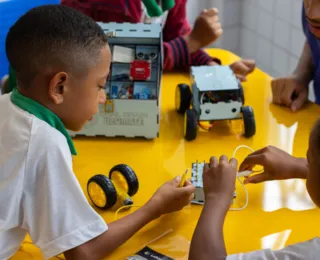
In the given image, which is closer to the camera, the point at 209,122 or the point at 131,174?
the point at 131,174

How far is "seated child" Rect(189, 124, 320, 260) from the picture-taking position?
0.76m

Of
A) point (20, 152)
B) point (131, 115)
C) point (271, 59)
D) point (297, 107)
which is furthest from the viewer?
point (271, 59)

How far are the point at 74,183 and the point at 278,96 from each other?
2.41ft

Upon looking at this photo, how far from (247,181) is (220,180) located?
0.13 m

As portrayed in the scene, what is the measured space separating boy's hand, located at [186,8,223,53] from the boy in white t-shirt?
71cm

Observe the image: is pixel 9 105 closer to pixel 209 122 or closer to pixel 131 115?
pixel 131 115

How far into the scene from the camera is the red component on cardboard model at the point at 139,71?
4.10 ft

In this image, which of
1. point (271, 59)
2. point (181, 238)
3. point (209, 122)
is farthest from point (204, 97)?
point (271, 59)

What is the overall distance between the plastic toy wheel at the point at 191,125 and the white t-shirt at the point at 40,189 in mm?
423

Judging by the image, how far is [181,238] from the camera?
91cm

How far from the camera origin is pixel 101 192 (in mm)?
988

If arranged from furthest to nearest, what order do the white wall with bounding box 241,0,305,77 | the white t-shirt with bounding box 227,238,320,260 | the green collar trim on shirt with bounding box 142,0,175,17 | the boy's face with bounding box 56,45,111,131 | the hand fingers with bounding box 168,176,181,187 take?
1. the white wall with bounding box 241,0,305,77
2. the green collar trim on shirt with bounding box 142,0,175,17
3. the hand fingers with bounding box 168,176,181,187
4. the boy's face with bounding box 56,45,111,131
5. the white t-shirt with bounding box 227,238,320,260

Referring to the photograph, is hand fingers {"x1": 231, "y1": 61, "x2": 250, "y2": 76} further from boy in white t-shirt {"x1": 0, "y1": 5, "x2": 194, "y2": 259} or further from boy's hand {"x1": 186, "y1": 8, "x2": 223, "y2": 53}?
boy in white t-shirt {"x1": 0, "y1": 5, "x2": 194, "y2": 259}

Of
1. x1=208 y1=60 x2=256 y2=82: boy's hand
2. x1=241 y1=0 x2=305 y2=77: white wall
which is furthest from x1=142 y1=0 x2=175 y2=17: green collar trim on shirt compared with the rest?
x1=241 y1=0 x2=305 y2=77: white wall
